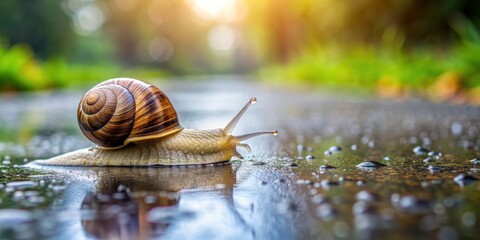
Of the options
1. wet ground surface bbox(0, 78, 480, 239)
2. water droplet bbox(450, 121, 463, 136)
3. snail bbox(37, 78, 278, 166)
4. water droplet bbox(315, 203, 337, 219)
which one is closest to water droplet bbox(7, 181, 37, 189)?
wet ground surface bbox(0, 78, 480, 239)

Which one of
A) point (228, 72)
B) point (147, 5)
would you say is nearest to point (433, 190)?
point (147, 5)

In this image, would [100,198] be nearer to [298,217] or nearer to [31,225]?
[31,225]

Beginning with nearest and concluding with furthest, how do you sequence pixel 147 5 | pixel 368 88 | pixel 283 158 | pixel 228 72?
1. pixel 283 158
2. pixel 368 88
3. pixel 147 5
4. pixel 228 72

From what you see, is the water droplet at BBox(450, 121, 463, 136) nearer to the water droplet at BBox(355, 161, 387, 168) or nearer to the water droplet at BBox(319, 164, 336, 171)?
the water droplet at BBox(355, 161, 387, 168)

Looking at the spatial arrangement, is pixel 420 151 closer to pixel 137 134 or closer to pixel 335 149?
pixel 335 149

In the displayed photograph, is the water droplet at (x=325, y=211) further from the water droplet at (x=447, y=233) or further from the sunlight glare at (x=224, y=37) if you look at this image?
the sunlight glare at (x=224, y=37)

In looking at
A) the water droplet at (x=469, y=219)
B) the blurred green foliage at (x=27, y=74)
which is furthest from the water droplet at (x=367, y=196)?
the blurred green foliage at (x=27, y=74)

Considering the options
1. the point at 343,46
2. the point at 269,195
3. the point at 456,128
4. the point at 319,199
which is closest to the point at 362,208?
the point at 319,199
